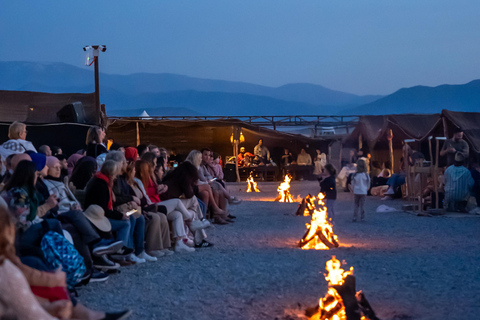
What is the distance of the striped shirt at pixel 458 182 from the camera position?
1416 cm

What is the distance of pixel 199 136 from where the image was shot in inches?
1204

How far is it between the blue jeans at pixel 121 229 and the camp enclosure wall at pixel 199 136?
19.7 meters

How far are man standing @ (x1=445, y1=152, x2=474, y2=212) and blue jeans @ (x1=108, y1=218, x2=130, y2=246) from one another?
29.8 ft

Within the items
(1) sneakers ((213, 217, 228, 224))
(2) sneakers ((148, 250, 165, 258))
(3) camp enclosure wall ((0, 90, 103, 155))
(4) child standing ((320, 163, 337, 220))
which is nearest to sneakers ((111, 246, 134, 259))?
(2) sneakers ((148, 250, 165, 258))

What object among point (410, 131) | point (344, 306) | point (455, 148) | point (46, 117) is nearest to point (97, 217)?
point (344, 306)

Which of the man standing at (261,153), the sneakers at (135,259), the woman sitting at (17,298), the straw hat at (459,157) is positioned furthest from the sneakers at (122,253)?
the man standing at (261,153)

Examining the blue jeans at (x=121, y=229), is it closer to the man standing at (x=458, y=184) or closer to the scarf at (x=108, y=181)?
the scarf at (x=108, y=181)

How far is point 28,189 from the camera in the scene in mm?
6039

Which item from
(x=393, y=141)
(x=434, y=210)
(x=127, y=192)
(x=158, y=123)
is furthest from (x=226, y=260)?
(x=158, y=123)

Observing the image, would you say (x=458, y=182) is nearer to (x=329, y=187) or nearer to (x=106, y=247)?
(x=329, y=187)

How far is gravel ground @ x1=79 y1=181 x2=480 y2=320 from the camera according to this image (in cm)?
560

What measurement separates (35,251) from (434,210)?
1106 cm

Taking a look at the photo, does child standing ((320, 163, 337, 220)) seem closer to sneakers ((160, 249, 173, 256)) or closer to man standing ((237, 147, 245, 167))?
sneakers ((160, 249, 173, 256))

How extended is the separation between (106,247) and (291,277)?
81.9 inches
